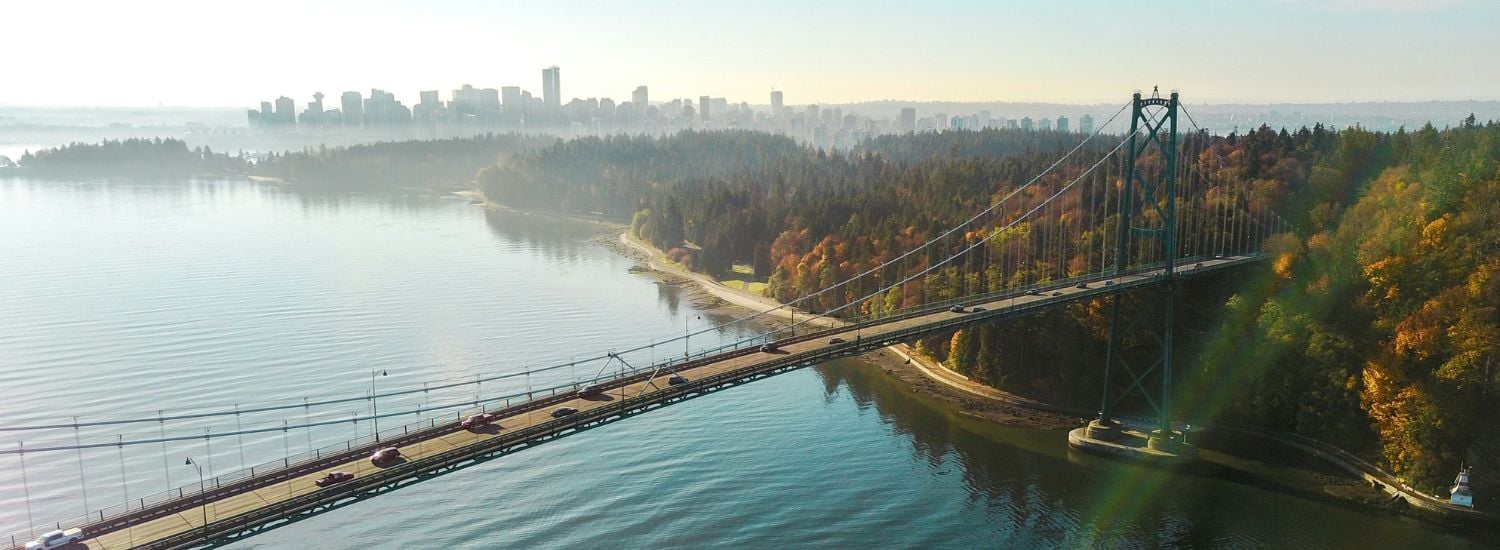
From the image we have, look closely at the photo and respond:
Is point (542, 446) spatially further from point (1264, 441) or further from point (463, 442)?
point (1264, 441)

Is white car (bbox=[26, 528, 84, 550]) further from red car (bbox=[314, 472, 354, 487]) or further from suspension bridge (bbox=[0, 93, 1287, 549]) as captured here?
red car (bbox=[314, 472, 354, 487])

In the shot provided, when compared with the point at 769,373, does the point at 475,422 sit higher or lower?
lower

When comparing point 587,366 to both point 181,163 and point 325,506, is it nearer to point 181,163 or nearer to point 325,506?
point 325,506

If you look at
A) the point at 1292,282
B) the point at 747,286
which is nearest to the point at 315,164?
the point at 747,286

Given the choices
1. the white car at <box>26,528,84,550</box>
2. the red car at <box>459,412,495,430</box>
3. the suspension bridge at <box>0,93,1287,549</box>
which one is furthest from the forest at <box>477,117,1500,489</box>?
the white car at <box>26,528,84,550</box>

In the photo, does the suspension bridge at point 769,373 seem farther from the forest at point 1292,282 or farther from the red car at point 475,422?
the forest at point 1292,282

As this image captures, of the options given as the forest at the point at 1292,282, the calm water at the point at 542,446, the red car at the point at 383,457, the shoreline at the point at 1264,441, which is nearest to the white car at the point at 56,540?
the red car at the point at 383,457

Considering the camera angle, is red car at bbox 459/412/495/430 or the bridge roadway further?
red car at bbox 459/412/495/430
